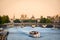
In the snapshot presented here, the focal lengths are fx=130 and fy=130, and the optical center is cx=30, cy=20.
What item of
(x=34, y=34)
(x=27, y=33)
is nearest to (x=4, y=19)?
(x=27, y=33)

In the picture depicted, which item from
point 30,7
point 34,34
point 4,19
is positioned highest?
point 30,7

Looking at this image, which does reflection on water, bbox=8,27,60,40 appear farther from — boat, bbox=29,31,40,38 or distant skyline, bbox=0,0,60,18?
distant skyline, bbox=0,0,60,18

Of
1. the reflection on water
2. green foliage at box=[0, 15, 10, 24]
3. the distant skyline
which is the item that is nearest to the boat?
the reflection on water

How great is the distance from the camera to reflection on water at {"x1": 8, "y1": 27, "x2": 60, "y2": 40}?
1991 mm

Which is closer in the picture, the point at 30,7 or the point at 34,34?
the point at 34,34

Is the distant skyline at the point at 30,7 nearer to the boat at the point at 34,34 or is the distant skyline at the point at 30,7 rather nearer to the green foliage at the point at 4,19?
the green foliage at the point at 4,19

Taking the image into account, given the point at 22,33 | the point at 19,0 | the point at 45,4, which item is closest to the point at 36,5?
the point at 45,4

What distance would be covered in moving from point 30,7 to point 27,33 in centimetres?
42

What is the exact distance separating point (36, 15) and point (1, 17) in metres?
0.56

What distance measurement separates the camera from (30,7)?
211 cm

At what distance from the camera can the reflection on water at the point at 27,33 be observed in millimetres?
1991

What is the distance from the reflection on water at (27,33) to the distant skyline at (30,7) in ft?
0.70

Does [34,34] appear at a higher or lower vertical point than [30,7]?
lower

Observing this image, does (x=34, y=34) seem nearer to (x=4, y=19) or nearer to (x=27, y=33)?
(x=27, y=33)
